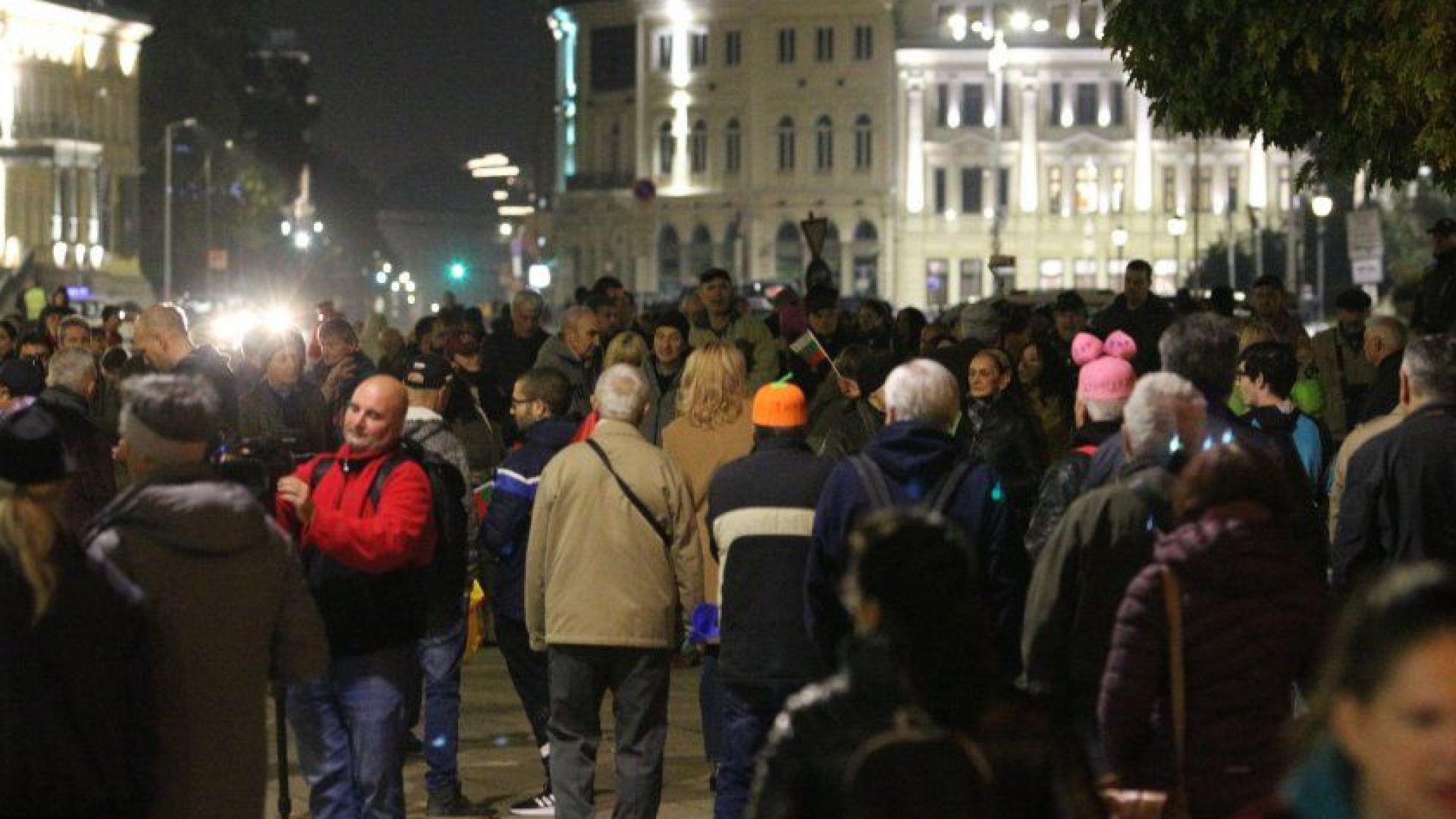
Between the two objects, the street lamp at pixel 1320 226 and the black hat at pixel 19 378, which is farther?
the street lamp at pixel 1320 226

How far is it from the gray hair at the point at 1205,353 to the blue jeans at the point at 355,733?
261 centimetres

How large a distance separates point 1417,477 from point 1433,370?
35 cm

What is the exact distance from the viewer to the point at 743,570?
9477 millimetres

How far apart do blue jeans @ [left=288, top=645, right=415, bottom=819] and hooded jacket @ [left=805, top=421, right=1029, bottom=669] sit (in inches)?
54.1

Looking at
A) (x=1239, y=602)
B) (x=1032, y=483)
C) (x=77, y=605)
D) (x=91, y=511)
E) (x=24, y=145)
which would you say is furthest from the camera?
(x=24, y=145)

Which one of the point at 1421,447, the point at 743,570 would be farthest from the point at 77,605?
the point at 1421,447

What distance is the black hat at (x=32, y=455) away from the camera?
654 centimetres

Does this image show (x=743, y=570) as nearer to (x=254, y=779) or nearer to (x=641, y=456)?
(x=641, y=456)

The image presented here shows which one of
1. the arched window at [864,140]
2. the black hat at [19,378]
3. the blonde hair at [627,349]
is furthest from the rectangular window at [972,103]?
the blonde hair at [627,349]

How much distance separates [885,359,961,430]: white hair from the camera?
9000 millimetres

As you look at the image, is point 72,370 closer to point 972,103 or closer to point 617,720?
point 617,720

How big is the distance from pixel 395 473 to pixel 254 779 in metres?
2.30

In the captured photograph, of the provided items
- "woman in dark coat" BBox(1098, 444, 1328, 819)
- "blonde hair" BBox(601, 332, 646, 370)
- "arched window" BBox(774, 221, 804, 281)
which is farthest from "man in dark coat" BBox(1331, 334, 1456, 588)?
"arched window" BBox(774, 221, 804, 281)

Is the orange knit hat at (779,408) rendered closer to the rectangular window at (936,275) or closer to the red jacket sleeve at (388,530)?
the red jacket sleeve at (388,530)
